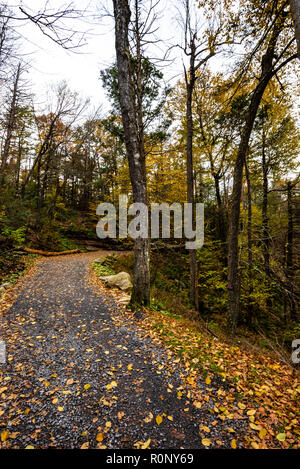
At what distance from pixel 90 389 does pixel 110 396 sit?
0.33m

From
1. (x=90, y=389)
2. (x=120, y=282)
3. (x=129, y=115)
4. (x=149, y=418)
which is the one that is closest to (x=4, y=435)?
(x=90, y=389)

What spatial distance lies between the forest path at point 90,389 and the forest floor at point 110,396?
0.01m

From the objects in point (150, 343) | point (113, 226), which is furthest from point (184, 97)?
point (150, 343)

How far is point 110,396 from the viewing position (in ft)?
8.30

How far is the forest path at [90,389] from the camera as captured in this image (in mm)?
2023

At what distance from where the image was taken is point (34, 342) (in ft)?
12.0

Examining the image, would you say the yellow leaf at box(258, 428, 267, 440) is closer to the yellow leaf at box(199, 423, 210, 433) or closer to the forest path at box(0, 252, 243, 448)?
the forest path at box(0, 252, 243, 448)

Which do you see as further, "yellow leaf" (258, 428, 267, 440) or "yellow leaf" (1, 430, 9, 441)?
"yellow leaf" (258, 428, 267, 440)

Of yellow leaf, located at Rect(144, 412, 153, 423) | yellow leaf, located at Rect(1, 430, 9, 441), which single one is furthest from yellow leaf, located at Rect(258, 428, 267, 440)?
yellow leaf, located at Rect(1, 430, 9, 441)

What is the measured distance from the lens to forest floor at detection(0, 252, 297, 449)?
2020 mm

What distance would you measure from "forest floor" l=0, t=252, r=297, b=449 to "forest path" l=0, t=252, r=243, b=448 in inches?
0.4

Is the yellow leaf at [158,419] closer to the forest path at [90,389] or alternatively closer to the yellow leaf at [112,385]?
the forest path at [90,389]

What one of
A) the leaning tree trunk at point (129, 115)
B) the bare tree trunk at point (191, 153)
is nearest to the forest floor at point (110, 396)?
the leaning tree trunk at point (129, 115)

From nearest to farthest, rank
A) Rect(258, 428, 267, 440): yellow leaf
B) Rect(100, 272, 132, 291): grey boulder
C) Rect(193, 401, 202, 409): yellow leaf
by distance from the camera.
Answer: Rect(258, 428, 267, 440): yellow leaf < Rect(193, 401, 202, 409): yellow leaf < Rect(100, 272, 132, 291): grey boulder
